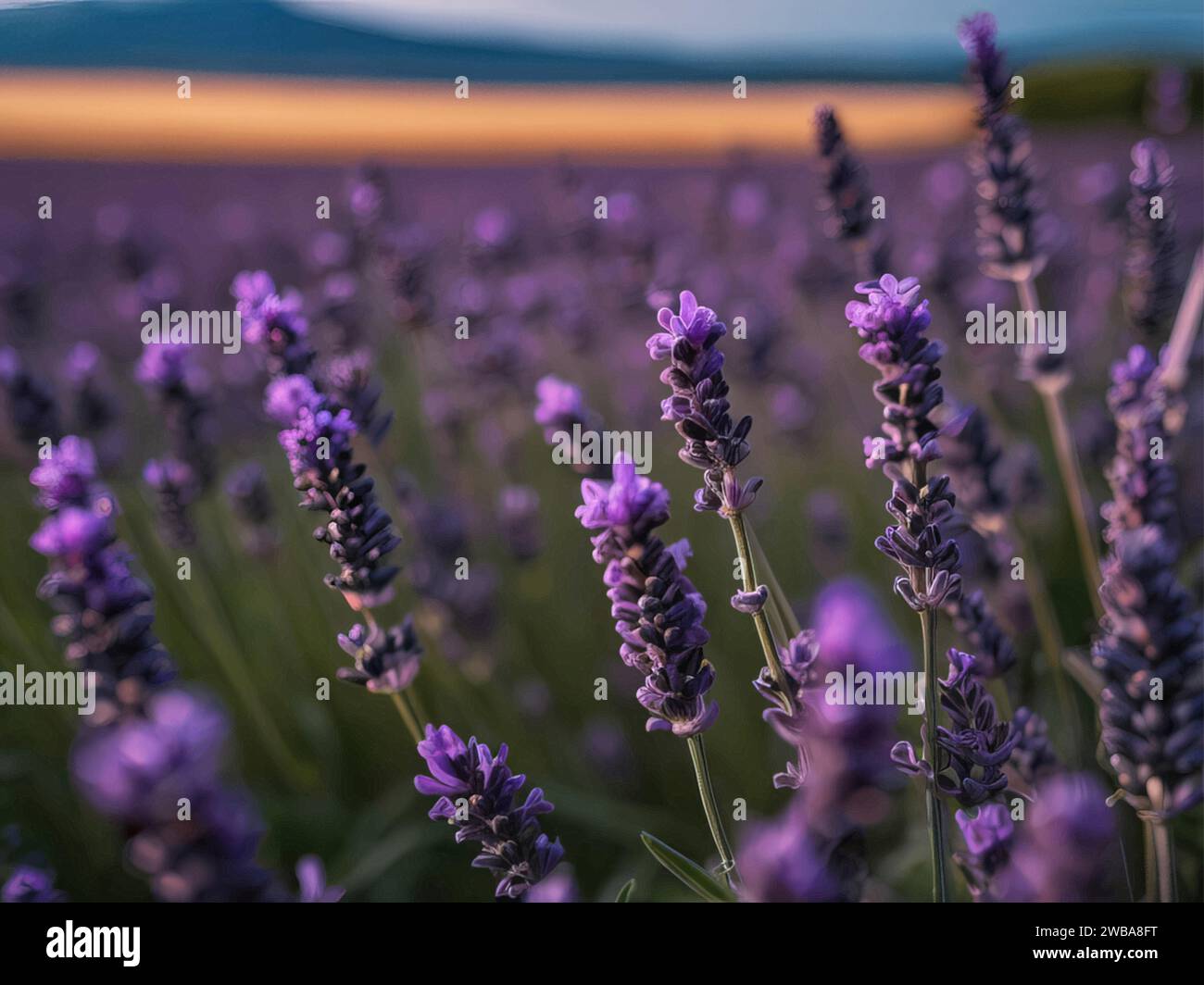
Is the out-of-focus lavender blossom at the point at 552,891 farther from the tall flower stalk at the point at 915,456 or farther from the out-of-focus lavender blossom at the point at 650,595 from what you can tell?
the tall flower stalk at the point at 915,456

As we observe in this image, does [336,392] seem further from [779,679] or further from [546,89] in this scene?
[546,89]

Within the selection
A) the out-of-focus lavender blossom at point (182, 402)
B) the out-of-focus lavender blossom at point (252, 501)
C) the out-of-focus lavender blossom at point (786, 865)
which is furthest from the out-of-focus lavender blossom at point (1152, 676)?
the out-of-focus lavender blossom at point (252, 501)

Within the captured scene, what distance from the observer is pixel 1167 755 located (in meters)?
1.14

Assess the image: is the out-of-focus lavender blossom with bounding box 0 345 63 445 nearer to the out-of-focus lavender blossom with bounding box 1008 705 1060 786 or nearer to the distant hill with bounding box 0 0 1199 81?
the distant hill with bounding box 0 0 1199 81

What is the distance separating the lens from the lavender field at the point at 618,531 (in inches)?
44.4

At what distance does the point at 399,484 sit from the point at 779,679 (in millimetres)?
1132

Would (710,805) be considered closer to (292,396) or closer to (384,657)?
(384,657)

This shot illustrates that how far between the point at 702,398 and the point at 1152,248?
4.36 ft

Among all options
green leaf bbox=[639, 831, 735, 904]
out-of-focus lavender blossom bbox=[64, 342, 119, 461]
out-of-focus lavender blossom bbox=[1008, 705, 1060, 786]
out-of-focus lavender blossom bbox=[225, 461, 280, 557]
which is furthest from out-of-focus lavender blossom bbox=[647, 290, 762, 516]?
out-of-focus lavender blossom bbox=[64, 342, 119, 461]

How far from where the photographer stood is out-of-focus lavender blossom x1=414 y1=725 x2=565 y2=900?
115 centimetres

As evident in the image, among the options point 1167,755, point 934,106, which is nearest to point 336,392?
point 1167,755

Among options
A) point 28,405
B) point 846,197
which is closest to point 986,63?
point 846,197
